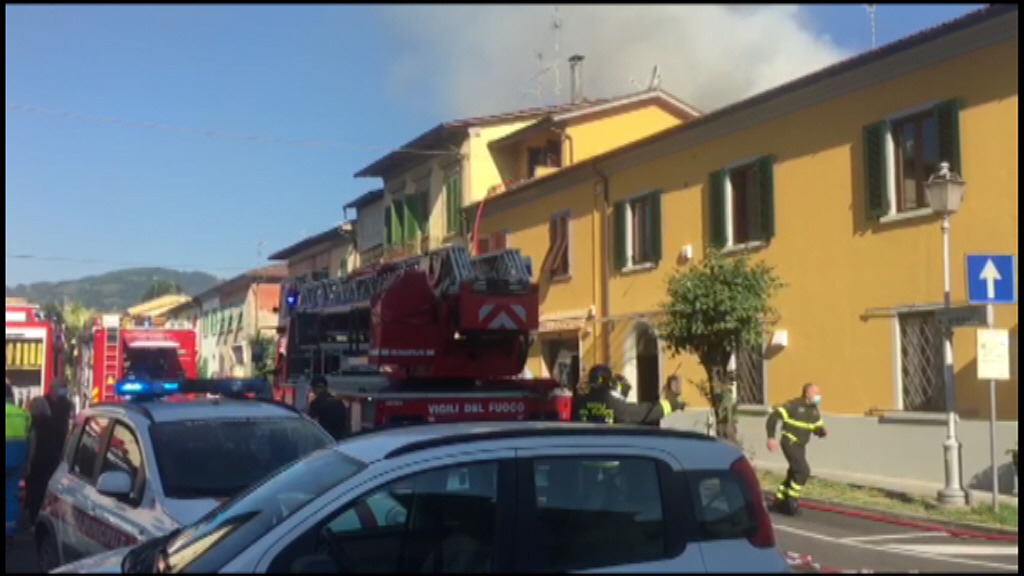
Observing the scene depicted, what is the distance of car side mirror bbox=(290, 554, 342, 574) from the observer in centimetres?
399

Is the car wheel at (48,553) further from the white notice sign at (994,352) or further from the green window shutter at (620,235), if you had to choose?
the green window shutter at (620,235)

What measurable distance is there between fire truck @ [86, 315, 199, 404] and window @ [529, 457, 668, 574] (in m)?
20.1

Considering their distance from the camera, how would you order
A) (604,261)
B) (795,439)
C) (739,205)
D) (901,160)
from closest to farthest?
A: (795,439), (901,160), (739,205), (604,261)

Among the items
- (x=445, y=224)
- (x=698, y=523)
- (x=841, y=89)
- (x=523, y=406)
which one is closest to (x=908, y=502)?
(x=523, y=406)

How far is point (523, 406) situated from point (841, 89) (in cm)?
891

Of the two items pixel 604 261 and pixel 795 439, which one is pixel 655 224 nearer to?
pixel 604 261

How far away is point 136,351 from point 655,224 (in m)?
12.1

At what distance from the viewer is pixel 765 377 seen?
18.9 meters

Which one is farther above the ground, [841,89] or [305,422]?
[841,89]

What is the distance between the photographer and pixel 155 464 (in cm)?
682

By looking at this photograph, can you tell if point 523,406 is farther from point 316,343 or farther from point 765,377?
point 765,377

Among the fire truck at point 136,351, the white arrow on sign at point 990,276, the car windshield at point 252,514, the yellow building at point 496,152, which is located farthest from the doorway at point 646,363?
the car windshield at point 252,514

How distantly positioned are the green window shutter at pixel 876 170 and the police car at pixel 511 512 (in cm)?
1264

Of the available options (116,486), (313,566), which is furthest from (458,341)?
(313,566)
